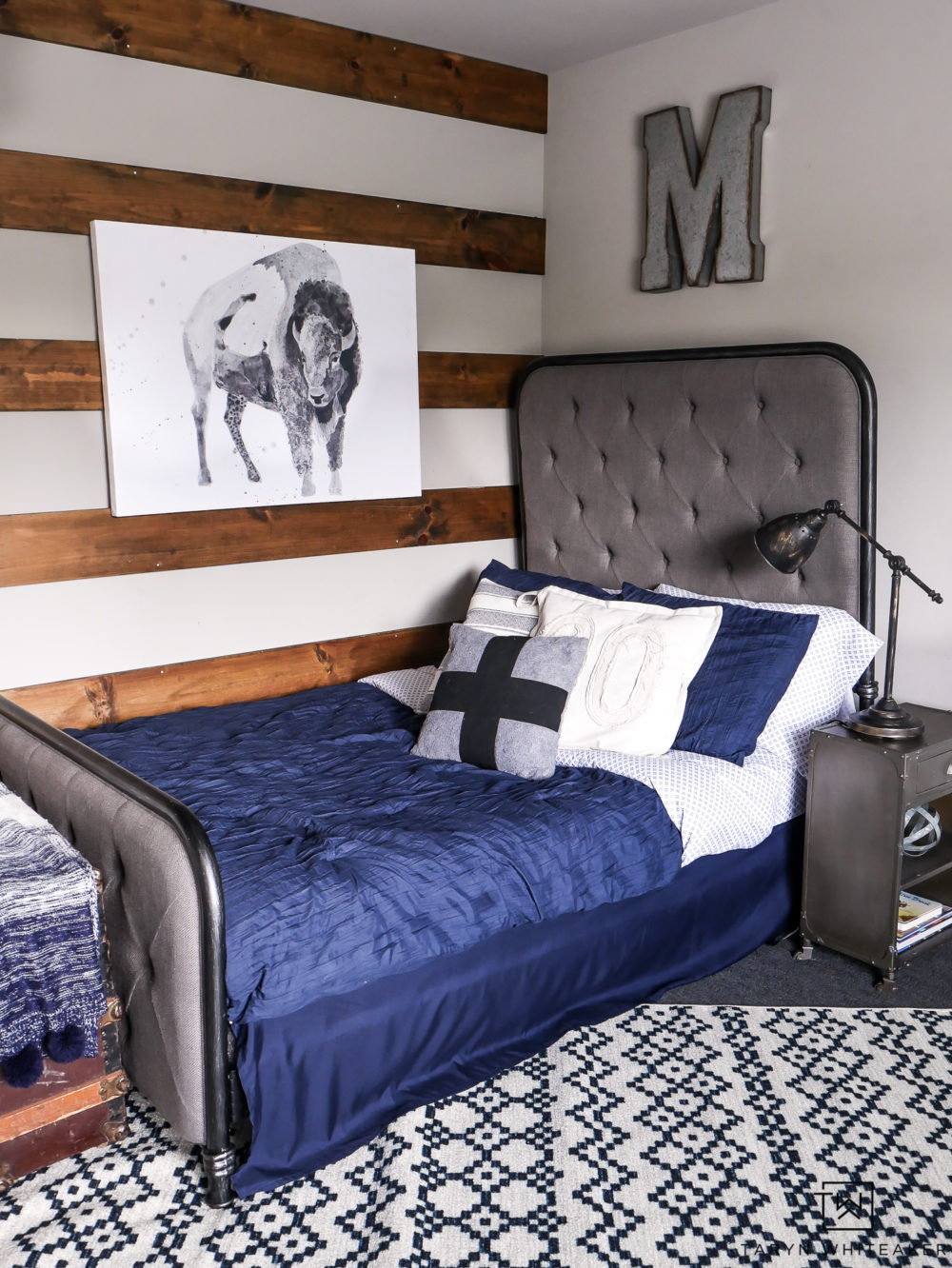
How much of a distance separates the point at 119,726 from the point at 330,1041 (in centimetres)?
124

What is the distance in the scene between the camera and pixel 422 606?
369 cm

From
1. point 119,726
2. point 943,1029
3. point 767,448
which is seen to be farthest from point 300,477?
point 943,1029

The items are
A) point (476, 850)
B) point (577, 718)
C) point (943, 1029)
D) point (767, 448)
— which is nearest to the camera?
point (476, 850)

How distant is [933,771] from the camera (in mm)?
2652

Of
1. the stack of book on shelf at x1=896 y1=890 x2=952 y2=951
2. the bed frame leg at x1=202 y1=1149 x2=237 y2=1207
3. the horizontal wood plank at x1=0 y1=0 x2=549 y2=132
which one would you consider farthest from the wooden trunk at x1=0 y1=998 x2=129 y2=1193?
the horizontal wood plank at x1=0 y1=0 x2=549 y2=132

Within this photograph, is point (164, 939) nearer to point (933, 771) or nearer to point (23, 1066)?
point (23, 1066)

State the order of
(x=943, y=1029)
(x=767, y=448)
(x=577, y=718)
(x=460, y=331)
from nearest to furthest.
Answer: (x=943, y=1029) < (x=577, y=718) < (x=767, y=448) < (x=460, y=331)

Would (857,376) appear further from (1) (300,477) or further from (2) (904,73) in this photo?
(1) (300,477)

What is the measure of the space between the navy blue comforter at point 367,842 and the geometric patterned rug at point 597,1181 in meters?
0.34

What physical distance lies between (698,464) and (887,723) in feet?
3.27

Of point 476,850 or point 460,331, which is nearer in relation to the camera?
point 476,850

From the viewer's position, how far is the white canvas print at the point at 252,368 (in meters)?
2.90

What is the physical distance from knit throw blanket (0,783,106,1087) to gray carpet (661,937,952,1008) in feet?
4.42
